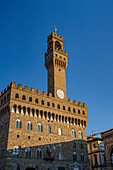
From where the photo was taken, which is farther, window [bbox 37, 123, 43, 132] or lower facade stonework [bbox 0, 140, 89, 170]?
window [bbox 37, 123, 43, 132]

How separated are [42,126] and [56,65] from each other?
1847 centimetres

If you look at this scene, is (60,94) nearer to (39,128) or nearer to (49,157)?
(39,128)

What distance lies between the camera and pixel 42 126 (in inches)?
1729

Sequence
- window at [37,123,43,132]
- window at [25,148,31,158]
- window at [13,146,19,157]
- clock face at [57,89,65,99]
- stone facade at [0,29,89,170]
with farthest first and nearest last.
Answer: clock face at [57,89,65,99]
window at [37,123,43,132]
window at [25,148,31,158]
stone facade at [0,29,89,170]
window at [13,146,19,157]

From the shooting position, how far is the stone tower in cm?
5133

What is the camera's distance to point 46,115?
150ft

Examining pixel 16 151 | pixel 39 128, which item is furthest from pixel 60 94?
pixel 16 151

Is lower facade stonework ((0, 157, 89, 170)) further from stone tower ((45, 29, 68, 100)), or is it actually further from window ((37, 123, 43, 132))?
stone tower ((45, 29, 68, 100))

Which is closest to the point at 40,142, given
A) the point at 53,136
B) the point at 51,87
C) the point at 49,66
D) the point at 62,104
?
the point at 53,136

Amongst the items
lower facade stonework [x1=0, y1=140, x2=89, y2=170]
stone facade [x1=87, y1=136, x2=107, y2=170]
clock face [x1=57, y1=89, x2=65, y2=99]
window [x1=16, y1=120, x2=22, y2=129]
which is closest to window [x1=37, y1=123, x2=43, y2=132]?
lower facade stonework [x1=0, y1=140, x2=89, y2=170]

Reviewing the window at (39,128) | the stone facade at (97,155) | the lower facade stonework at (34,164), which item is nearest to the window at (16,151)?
the lower facade stonework at (34,164)

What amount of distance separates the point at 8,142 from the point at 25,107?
8.47m

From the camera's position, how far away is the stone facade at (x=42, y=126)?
38.3 meters

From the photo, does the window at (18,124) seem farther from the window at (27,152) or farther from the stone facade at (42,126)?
the window at (27,152)
